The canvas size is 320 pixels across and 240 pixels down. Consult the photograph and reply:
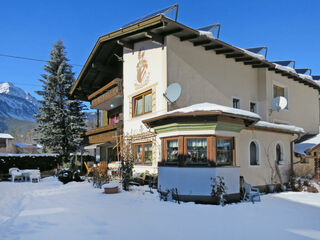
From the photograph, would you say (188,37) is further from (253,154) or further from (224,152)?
(253,154)

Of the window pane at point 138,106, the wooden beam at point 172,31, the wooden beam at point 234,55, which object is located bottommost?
the window pane at point 138,106

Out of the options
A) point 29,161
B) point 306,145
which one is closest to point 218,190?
point 306,145

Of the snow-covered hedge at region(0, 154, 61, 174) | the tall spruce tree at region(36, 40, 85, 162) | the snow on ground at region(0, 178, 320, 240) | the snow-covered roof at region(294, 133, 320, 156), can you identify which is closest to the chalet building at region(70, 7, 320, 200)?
the snow-covered roof at region(294, 133, 320, 156)

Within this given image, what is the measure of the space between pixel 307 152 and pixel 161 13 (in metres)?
11.3

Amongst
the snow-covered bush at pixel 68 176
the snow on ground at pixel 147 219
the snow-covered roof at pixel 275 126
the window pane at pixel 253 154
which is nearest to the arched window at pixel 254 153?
the window pane at pixel 253 154

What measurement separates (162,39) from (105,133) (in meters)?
7.89

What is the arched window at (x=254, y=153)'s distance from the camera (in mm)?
12999

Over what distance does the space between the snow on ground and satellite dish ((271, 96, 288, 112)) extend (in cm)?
802

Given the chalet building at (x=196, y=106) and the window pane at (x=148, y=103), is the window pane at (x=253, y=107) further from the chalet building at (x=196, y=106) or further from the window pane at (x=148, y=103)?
the window pane at (x=148, y=103)

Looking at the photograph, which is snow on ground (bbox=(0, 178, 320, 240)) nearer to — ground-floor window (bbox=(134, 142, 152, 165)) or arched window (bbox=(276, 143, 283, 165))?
arched window (bbox=(276, 143, 283, 165))

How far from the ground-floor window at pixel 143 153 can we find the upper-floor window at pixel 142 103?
1771mm

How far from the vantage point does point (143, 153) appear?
15062 mm

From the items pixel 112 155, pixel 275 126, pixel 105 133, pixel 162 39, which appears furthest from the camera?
pixel 112 155

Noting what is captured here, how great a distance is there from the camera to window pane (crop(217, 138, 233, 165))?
10305mm
